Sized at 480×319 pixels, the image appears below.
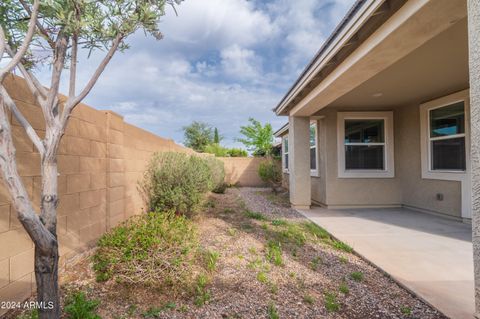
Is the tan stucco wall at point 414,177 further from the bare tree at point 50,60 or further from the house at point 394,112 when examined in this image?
the bare tree at point 50,60

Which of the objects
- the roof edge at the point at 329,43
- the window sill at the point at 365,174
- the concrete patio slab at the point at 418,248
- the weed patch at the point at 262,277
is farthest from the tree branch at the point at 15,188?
the window sill at the point at 365,174

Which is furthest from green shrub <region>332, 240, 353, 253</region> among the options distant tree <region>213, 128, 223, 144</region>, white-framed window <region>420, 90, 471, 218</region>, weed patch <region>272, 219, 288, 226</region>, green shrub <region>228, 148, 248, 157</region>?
distant tree <region>213, 128, 223, 144</region>

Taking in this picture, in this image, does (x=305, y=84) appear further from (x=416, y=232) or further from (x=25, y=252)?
(x=25, y=252)

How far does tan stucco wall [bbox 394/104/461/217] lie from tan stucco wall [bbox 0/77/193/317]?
24.3 ft

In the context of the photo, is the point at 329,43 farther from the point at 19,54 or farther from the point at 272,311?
the point at 19,54

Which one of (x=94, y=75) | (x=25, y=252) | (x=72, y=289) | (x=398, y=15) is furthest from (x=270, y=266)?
(x=398, y=15)

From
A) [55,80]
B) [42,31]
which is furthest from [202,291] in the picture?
[42,31]

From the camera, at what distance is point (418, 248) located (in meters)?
4.35

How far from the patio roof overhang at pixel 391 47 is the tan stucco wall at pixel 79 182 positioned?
4.09 metres

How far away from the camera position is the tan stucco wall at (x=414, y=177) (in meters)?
6.36

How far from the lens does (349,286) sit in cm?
316

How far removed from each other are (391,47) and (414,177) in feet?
17.8

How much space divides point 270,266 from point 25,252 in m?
2.87

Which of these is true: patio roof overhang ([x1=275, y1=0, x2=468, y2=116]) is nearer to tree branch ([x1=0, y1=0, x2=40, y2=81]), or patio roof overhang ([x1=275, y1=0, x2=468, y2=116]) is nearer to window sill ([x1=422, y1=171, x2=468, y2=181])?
window sill ([x1=422, y1=171, x2=468, y2=181])
